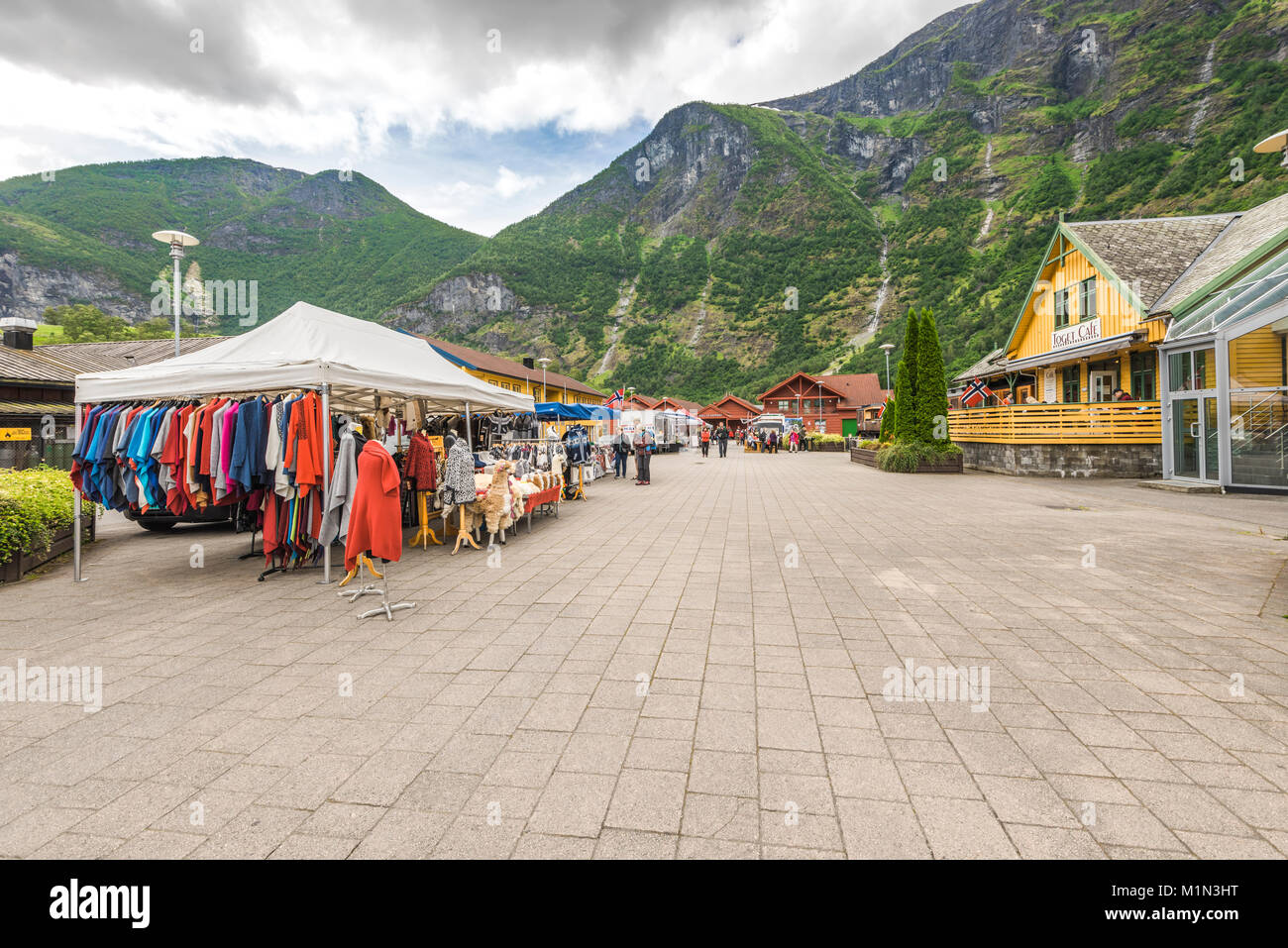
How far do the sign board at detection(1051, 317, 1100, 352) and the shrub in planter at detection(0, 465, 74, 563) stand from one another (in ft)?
90.0

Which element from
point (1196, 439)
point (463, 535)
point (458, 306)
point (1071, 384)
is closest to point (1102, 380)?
point (1071, 384)

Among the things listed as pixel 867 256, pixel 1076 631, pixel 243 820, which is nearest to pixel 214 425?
pixel 243 820

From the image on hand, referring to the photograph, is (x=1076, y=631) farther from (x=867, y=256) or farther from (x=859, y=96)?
(x=859, y=96)

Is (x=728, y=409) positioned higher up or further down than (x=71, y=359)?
higher up

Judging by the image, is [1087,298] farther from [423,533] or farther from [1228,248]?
[423,533]

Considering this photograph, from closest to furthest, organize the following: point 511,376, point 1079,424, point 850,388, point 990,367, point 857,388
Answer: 1. point 1079,424
2. point 990,367
3. point 511,376
4. point 850,388
5. point 857,388

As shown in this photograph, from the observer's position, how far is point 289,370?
640 cm

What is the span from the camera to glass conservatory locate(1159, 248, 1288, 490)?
12.1m

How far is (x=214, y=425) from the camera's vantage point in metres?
6.68

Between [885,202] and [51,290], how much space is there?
153207mm

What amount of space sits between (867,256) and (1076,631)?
11733 centimetres

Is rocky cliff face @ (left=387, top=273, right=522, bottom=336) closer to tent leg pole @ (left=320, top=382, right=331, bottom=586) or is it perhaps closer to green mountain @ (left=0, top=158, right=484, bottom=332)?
green mountain @ (left=0, top=158, right=484, bottom=332)

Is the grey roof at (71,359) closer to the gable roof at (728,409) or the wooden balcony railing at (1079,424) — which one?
the wooden balcony railing at (1079,424)

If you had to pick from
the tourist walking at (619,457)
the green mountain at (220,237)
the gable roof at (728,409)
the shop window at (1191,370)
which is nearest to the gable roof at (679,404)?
the gable roof at (728,409)
